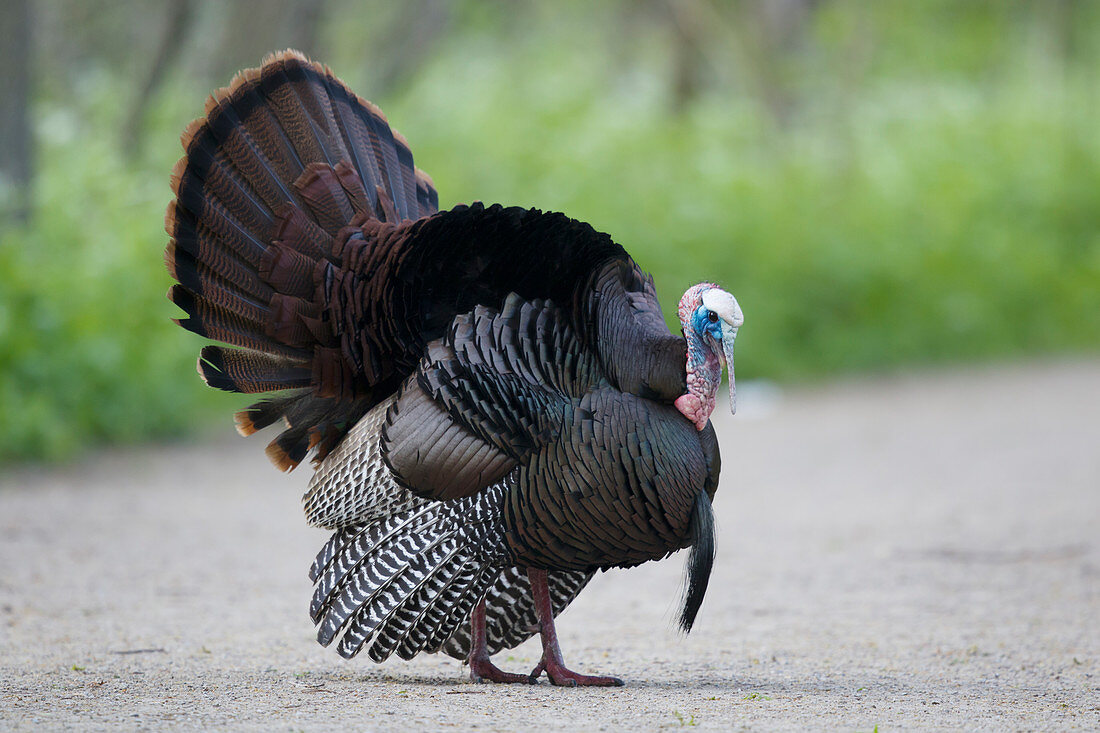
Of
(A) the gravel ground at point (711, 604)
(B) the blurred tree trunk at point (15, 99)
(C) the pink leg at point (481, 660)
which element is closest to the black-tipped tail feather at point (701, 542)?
(A) the gravel ground at point (711, 604)

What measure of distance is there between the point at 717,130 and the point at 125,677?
14195mm

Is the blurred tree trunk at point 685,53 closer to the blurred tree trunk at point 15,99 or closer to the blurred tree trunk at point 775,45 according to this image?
the blurred tree trunk at point 775,45

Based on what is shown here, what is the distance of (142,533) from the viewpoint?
25.3 feet

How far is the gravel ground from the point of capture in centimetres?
396

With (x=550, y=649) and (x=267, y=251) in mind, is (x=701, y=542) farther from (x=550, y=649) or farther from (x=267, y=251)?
(x=267, y=251)

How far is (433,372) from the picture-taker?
14.8 feet

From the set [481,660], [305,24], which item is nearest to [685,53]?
[305,24]

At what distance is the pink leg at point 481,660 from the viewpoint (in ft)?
15.3

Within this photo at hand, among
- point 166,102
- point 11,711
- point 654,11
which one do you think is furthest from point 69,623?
point 654,11

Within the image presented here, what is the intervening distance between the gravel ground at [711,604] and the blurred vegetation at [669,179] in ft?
3.70

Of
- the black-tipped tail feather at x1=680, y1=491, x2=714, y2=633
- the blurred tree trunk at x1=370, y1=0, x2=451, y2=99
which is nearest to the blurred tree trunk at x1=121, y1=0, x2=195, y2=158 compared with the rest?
the blurred tree trunk at x1=370, y1=0, x2=451, y2=99

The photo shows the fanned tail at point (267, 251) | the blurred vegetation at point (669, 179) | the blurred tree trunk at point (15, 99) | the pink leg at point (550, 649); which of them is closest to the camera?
the pink leg at point (550, 649)

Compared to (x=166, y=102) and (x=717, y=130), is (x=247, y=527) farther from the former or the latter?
(x=717, y=130)

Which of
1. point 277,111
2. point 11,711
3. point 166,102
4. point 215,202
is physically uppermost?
point 166,102
